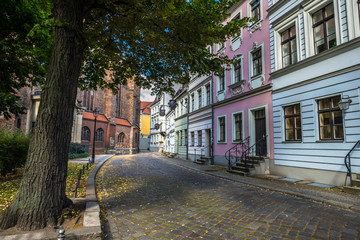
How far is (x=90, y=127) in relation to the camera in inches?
1288

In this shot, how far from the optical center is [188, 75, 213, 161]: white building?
59.0ft

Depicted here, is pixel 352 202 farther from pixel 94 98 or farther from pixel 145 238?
pixel 94 98

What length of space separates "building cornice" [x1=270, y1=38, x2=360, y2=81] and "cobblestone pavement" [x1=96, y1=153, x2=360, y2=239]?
5660 millimetres

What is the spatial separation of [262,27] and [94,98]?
107 feet

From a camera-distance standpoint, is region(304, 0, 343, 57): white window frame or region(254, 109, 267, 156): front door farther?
region(254, 109, 267, 156): front door

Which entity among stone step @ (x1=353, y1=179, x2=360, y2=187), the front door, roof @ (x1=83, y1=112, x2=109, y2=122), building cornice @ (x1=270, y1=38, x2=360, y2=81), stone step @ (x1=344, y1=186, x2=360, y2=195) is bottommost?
stone step @ (x1=344, y1=186, x2=360, y2=195)

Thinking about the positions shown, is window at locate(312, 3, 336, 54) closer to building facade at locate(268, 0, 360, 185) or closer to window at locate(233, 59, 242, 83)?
building facade at locate(268, 0, 360, 185)

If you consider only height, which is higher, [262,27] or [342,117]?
[262,27]

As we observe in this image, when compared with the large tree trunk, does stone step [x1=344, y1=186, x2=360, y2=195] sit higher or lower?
lower

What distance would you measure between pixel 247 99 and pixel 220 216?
31.7ft

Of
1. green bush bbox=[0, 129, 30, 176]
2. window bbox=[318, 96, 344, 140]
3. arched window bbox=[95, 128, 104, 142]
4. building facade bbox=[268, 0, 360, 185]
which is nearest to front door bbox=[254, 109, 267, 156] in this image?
building facade bbox=[268, 0, 360, 185]

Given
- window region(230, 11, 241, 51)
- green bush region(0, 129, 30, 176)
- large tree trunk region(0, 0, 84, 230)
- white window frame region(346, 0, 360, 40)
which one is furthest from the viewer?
window region(230, 11, 241, 51)

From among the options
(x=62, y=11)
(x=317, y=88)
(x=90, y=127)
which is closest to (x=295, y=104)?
(x=317, y=88)

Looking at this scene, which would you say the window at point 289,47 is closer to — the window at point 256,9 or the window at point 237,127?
the window at point 256,9
